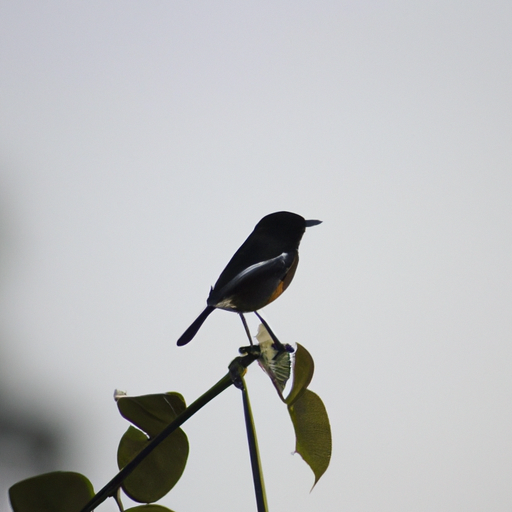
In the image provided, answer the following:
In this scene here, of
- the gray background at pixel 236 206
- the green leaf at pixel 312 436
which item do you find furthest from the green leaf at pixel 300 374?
the gray background at pixel 236 206

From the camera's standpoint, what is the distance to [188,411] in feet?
0.73

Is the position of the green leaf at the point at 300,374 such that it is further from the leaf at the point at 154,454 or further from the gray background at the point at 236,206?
the gray background at the point at 236,206

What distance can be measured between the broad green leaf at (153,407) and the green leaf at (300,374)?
61mm

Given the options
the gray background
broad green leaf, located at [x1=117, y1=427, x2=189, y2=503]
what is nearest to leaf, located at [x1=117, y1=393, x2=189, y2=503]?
broad green leaf, located at [x1=117, y1=427, x2=189, y2=503]

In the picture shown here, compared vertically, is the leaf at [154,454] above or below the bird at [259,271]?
below

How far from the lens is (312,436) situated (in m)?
0.24

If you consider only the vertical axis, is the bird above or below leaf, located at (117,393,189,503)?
above

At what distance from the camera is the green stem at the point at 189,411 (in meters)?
0.22

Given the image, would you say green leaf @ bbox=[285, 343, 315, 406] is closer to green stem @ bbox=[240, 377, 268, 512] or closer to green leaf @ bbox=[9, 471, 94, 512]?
green stem @ bbox=[240, 377, 268, 512]

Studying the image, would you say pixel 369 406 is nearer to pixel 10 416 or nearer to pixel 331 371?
pixel 331 371

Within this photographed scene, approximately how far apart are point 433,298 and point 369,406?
0.13m

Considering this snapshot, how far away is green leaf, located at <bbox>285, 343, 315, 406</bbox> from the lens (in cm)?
24

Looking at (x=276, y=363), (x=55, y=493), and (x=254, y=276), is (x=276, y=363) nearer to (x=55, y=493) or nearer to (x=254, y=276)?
(x=254, y=276)

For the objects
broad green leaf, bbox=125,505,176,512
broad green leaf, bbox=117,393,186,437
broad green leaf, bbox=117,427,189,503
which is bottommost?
broad green leaf, bbox=125,505,176,512
